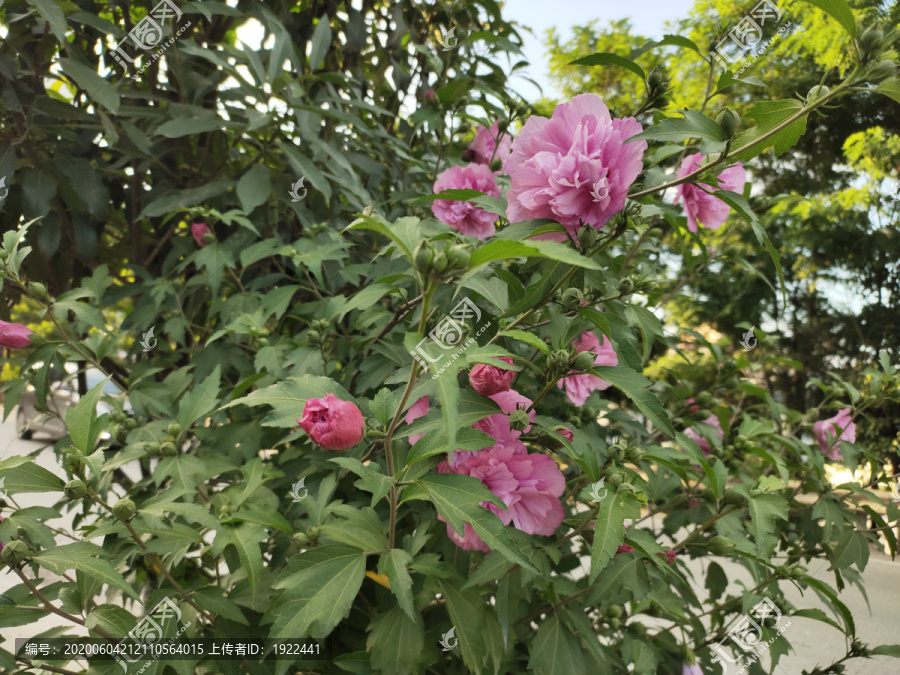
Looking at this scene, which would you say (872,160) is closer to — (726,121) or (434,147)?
(434,147)

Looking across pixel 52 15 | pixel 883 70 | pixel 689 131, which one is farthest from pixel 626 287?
pixel 52 15

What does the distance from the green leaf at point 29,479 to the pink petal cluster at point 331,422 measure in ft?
1.09

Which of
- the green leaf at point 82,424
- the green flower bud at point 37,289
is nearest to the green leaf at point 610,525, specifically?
the green leaf at point 82,424

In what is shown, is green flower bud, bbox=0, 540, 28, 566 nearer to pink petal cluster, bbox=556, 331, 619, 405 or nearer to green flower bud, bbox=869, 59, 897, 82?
pink petal cluster, bbox=556, 331, 619, 405

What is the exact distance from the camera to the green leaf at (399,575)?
22.4 inches

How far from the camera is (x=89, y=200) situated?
1.08 m

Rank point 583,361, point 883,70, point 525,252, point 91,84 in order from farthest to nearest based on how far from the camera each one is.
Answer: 1. point 91,84
2. point 583,361
3. point 883,70
4. point 525,252

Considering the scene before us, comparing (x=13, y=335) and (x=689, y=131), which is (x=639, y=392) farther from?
(x=13, y=335)

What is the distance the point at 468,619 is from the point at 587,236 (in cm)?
48

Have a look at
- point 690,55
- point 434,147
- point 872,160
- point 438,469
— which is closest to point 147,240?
point 434,147

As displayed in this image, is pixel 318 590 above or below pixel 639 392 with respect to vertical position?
below

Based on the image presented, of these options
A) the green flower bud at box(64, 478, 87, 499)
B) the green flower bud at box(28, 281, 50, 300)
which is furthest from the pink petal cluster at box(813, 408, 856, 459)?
the green flower bud at box(28, 281, 50, 300)

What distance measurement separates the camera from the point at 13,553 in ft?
2.28

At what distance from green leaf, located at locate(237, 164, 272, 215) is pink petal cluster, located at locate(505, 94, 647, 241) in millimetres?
585
